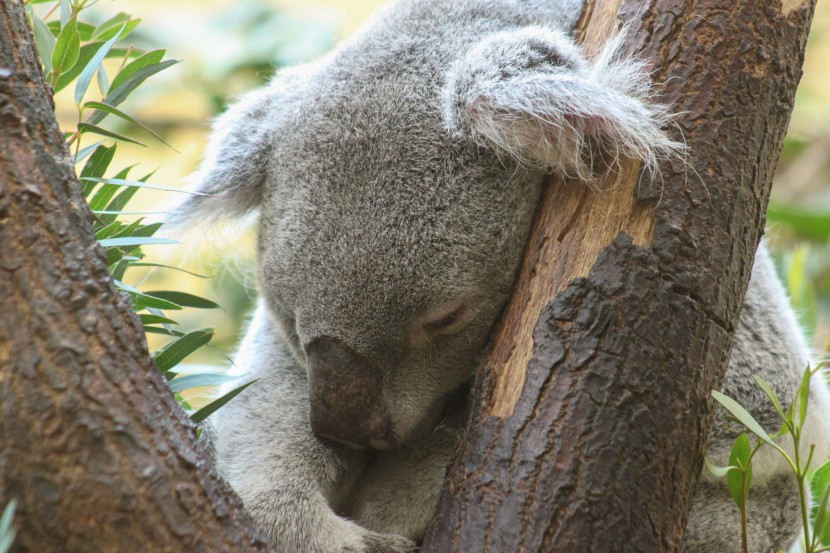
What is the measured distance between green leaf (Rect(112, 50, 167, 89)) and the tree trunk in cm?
51

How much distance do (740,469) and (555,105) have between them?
0.92m

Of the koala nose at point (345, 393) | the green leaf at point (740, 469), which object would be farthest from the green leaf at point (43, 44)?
the green leaf at point (740, 469)

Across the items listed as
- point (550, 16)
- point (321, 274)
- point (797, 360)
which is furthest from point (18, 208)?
point (797, 360)

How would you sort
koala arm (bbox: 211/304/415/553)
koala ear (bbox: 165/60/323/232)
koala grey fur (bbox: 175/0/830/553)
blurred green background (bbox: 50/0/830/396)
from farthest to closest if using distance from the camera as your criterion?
blurred green background (bbox: 50/0/830/396) → koala ear (bbox: 165/60/323/232) → koala arm (bbox: 211/304/415/553) → koala grey fur (bbox: 175/0/830/553)

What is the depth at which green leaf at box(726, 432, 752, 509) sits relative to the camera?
1.93 meters

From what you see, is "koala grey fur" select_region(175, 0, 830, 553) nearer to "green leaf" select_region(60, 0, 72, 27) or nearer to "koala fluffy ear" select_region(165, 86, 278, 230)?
"koala fluffy ear" select_region(165, 86, 278, 230)

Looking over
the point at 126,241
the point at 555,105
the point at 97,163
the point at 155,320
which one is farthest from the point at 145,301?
the point at 555,105

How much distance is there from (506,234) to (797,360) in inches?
42.0

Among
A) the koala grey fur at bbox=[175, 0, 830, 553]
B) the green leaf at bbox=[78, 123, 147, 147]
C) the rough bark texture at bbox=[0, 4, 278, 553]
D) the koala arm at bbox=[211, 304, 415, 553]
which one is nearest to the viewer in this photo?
the rough bark texture at bbox=[0, 4, 278, 553]

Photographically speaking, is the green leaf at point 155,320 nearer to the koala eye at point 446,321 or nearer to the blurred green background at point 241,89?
the koala eye at point 446,321

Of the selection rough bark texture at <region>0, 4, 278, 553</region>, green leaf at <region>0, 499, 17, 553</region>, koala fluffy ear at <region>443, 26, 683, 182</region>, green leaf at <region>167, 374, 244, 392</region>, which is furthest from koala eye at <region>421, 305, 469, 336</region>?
green leaf at <region>0, 499, 17, 553</region>

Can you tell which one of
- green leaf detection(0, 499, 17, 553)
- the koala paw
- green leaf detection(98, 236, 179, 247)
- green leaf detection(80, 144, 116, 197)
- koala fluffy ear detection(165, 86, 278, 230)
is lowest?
the koala paw

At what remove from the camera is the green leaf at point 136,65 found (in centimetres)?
206

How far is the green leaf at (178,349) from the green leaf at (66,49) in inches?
27.0
